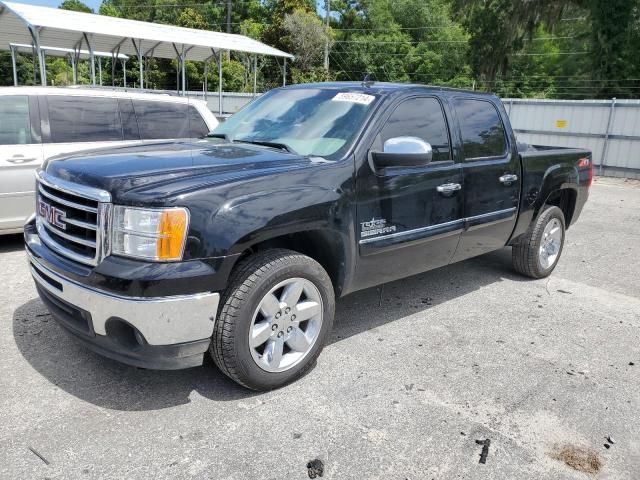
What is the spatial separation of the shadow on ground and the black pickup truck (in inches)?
14.1

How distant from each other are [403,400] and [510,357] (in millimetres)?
1074

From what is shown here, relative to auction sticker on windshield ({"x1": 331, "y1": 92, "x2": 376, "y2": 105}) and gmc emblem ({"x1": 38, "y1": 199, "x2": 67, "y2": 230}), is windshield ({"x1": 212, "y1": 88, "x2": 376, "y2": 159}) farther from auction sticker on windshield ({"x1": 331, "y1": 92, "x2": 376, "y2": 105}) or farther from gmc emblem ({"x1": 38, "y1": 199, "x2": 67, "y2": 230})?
gmc emblem ({"x1": 38, "y1": 199, "x2": 67, "y2": 230})

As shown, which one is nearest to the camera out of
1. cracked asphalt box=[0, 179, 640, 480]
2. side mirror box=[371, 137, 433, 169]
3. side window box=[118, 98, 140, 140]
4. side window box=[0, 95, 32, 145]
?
cracked asphalt box=[0, 179, 640, 480]

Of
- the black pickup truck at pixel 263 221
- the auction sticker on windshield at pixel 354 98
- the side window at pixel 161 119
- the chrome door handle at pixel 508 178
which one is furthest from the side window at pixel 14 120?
the chrome door handle at pixel 508 178

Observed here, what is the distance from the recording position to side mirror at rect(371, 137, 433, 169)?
3463 mm

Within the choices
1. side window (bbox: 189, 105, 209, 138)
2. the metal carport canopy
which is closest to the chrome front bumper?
side window (bbox: 189, 105, 209, 138)

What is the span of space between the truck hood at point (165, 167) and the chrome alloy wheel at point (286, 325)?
0.69 metres

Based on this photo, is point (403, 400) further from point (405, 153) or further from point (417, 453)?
point (405, 153)

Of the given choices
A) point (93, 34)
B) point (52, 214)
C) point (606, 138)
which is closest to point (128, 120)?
point (52, 214)

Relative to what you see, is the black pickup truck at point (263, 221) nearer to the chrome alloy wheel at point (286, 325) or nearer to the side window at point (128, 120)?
the chrome alloy wheel at point (286, 325)

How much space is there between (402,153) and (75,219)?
198cm

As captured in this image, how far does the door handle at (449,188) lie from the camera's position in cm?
406

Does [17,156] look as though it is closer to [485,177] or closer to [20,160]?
[20,160]

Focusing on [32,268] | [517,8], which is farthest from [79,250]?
[517,8]
